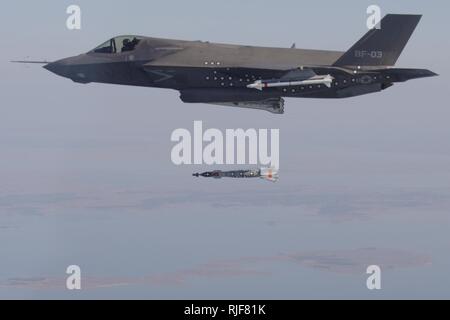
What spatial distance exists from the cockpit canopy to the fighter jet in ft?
0.16

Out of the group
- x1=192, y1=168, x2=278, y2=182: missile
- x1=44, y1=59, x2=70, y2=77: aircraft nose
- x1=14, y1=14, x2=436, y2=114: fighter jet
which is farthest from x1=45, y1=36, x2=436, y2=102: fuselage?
x1=192, y1=168, x2=278, y2=182: missile

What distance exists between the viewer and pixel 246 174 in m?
74.3

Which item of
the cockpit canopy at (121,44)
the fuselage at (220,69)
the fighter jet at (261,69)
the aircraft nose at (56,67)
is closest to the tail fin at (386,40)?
the fighter jet at (261,69)

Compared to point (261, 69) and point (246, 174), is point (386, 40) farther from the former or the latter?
point (246, 174)

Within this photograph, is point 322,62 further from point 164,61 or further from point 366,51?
point 164,61

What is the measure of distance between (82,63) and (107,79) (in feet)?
5.11

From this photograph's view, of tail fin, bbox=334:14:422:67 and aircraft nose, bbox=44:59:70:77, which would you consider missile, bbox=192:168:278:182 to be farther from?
aircraft nose, bbox=44:59:70:77

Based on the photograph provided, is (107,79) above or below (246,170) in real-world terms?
above

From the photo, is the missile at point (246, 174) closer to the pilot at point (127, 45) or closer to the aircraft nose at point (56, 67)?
the pilot at point (127, 45)

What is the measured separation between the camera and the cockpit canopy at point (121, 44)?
75.4 metres

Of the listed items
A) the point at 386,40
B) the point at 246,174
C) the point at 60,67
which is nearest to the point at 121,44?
the point at 60,67

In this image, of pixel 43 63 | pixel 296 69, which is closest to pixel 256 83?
pixel 296 69

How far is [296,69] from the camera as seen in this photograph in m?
72.3

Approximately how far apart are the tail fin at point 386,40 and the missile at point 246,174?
6198mm
